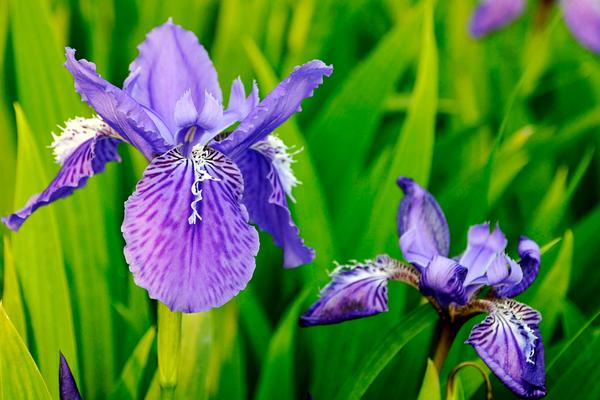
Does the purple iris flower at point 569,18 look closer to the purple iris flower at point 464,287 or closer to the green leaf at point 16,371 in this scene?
the purple iris flower at point 464,287

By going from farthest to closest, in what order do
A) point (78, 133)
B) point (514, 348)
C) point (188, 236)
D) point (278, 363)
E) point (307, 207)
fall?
point (307, 207) < point (278, 363) < point (78, 133) < point (514, 348) < point (188, 236)

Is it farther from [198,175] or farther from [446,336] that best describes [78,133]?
[446,336]

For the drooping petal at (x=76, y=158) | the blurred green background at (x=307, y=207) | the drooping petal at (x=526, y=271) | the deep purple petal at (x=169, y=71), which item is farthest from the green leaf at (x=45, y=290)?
the drooping petal at (x=526, y=271)

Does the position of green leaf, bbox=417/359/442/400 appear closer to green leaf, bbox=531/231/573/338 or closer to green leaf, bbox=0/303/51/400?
green leaf, bbox=531/231/573/338

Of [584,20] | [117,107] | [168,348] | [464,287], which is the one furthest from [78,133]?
[584,20]

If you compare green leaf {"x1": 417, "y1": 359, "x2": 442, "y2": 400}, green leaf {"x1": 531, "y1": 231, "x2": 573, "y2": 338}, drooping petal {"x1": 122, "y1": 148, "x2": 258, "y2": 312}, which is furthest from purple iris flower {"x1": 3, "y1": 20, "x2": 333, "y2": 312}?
green leaf {"x1": 531, "y1": 231, "x2": 573, "y2": 338}
